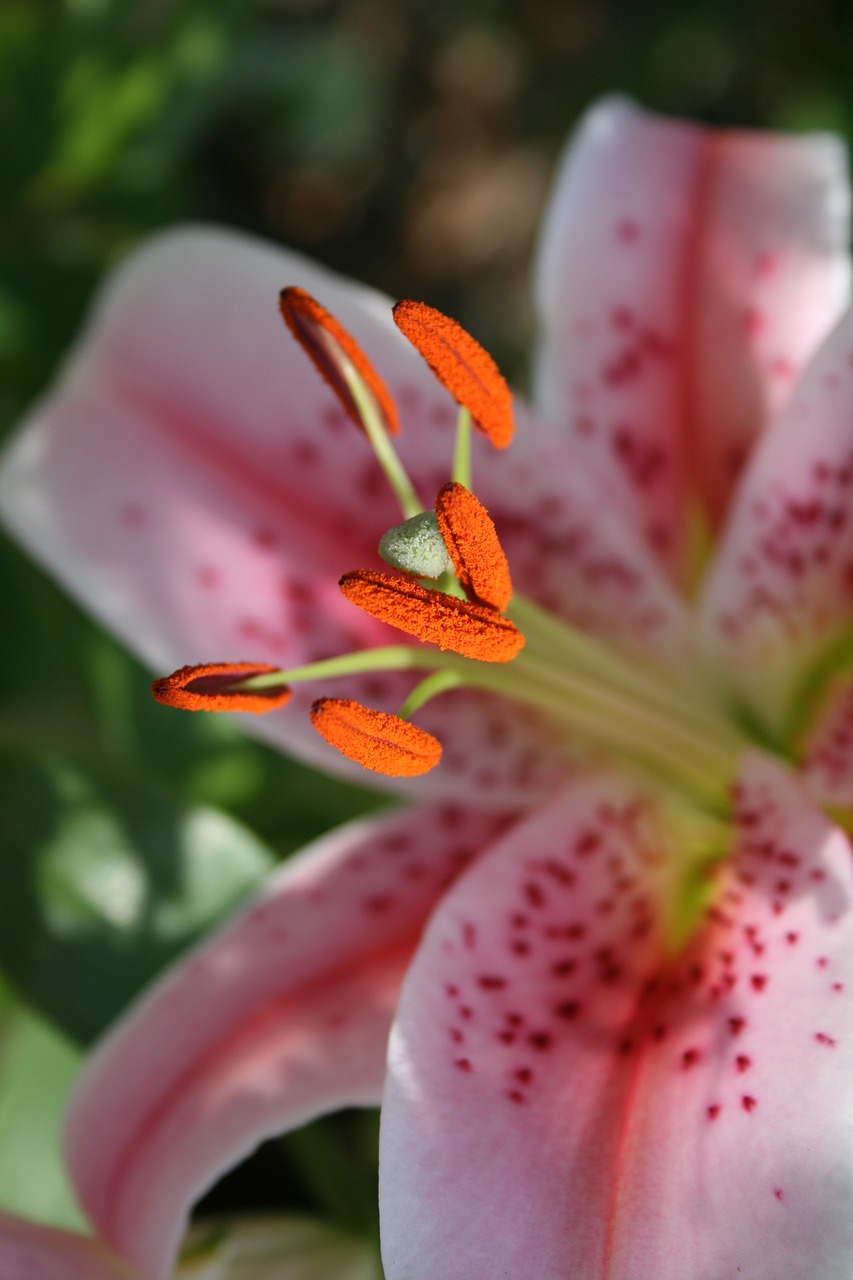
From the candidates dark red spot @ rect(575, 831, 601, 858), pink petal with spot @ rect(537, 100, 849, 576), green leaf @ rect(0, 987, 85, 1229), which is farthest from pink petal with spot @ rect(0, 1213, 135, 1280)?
pink petal with spot @ rect(537, 100, 849, 576)

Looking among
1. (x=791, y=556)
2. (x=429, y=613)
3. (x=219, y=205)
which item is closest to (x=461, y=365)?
(x=429, y=613)

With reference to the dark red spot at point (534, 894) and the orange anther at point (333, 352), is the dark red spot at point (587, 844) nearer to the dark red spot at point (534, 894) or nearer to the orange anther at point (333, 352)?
the dark red spot at point (534, 894)

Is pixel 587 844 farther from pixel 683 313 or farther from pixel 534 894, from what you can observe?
pixel 683 313

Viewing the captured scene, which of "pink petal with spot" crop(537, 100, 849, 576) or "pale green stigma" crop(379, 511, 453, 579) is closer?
"pale green stigma" crop(379, 511, 453, 579)

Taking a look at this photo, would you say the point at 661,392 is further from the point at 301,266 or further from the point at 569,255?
the point at 301,266

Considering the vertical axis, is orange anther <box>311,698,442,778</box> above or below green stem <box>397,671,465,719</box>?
below

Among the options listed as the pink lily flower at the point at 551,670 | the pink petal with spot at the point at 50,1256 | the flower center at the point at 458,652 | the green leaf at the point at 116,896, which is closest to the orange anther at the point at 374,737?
the flower center at the point at 458,652

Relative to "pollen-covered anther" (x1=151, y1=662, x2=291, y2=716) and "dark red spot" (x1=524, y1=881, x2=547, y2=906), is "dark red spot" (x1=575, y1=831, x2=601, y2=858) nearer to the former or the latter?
"dark red spot" (x1=524, y1=881, x2=547, y2=906)
